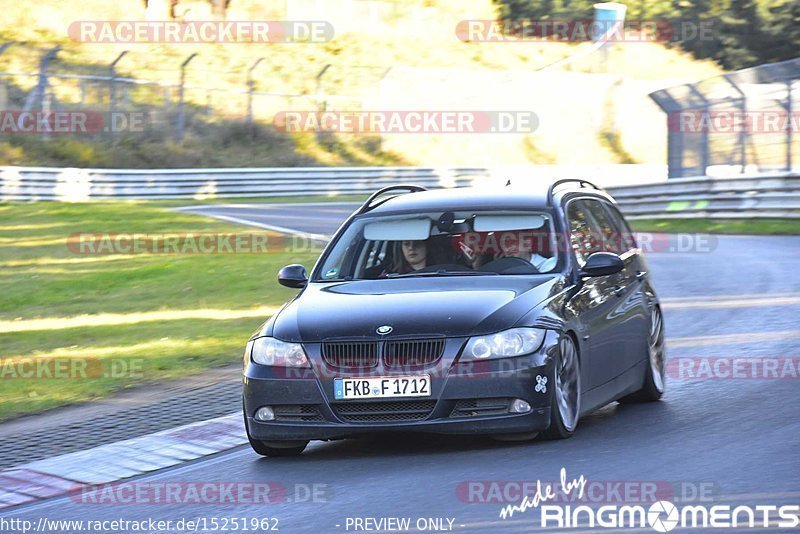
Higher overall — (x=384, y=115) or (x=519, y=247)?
(x=519, y=247)

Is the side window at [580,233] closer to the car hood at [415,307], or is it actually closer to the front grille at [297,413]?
the car hood at [415,307]

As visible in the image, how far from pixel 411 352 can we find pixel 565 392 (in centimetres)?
96

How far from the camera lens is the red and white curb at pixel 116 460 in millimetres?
8008

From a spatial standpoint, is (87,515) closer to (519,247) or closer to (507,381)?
(507,381)

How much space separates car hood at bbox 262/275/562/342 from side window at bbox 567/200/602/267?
0.54 m

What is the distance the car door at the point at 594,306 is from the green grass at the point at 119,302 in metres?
4.36

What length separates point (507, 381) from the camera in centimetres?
775

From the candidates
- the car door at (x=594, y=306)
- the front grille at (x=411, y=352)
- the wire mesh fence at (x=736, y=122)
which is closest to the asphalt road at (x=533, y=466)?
the car door at (x=594, y=306)

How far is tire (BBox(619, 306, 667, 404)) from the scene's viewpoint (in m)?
9.69

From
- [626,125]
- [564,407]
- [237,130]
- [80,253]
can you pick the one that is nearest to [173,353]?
[564,407]

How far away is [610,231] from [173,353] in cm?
509

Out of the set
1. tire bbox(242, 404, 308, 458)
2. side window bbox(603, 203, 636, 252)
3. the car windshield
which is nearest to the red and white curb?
tire bbox(242, 404, 308, 458)

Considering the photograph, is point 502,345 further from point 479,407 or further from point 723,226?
point 723,226

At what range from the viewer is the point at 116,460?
8719 millimetres
